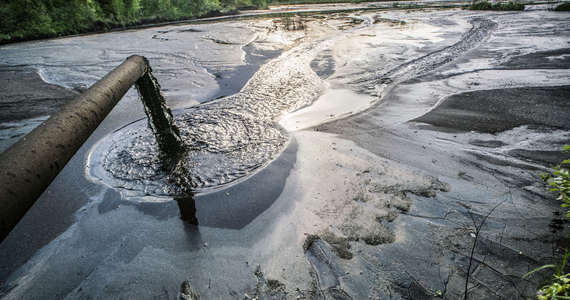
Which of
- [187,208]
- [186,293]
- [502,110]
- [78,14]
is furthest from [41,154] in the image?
[78,14]

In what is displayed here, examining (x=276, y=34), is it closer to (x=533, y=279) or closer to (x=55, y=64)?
(x=55, y=64)

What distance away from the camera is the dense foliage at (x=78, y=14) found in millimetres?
11839

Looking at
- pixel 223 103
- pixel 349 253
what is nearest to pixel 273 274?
pixel 349 253

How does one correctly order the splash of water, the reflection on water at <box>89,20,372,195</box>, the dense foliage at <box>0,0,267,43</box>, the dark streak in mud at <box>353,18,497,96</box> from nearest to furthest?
the reflection on water at <box>89,20,372,195</box>, the splash of water, the dark streak in mud at <box>353,18,497,96</box>, the dense foliage at <box>0,0,267,43</box>

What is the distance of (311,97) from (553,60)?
6.50 m

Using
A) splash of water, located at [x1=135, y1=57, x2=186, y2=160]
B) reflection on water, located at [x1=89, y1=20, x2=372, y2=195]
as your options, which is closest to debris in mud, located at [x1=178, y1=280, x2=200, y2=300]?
reflection on water, located at [x1=89, y1=20, x2=372, y2=195]

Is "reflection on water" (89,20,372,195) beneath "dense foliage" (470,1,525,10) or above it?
beneath

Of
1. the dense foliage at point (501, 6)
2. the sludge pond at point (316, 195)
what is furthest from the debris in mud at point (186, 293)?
the dense foliage at point (501, 6)

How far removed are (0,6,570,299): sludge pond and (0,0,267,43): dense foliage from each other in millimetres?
8004

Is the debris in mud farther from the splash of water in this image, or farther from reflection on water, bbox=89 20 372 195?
the splash of water

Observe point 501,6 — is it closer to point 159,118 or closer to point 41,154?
point 159,118

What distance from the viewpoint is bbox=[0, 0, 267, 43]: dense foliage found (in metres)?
11.8

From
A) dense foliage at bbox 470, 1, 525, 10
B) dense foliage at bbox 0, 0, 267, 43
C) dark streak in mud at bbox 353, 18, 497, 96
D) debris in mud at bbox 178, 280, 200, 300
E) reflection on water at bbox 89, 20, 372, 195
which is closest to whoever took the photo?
debris in mud at bbox 178, 280, 200, 300

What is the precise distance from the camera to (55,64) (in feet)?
25.5
